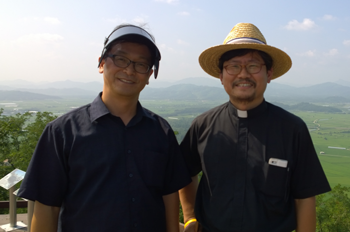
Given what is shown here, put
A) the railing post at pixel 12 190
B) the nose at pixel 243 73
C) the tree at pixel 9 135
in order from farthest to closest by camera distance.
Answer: the tree at pixel 9 135, the railing post at pixel 12 190, the nose at pixel 243 73

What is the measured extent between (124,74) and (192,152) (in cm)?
121

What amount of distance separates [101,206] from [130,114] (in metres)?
0.79

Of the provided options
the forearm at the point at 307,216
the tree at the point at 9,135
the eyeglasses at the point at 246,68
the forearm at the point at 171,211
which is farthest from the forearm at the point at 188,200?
the tree at the point at 9,135

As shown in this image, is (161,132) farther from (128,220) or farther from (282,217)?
(282,217)

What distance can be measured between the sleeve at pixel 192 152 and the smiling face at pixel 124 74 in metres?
0.92

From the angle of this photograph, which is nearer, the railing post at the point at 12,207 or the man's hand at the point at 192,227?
the man's hand at the point at 192,227

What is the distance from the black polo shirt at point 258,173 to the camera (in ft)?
7.26

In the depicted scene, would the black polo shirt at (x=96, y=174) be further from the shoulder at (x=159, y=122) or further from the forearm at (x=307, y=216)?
the forearm at (x=307, y=216)

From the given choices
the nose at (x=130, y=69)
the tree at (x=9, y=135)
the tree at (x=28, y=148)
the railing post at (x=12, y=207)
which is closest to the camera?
the nose at (x=130, y=69)

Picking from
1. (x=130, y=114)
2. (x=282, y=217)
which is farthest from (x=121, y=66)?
(x=282, y=217)

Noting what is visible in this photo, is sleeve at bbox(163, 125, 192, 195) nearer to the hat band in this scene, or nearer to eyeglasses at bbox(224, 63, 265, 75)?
eyeglasses at bbox(224, 63, 265, 75)

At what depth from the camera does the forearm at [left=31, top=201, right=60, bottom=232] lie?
73.5 inches

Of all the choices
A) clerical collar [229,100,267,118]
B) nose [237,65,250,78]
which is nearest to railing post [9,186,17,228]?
clerical collar [229,100,267,118]

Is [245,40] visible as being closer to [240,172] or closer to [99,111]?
[240,172]
